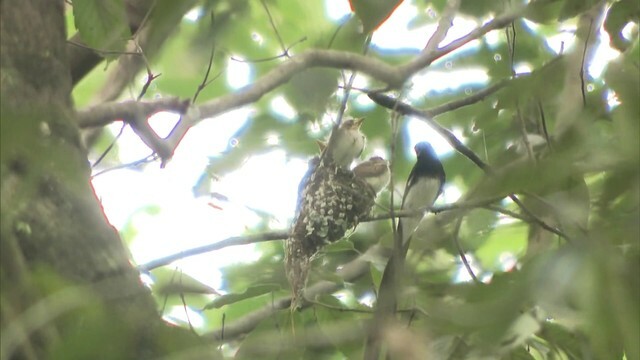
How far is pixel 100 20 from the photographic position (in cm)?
124

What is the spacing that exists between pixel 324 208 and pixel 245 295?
0.92 m

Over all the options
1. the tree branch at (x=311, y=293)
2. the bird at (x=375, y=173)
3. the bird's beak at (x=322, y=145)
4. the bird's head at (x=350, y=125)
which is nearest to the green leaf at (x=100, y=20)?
the tree branch at (x=311, y=293)

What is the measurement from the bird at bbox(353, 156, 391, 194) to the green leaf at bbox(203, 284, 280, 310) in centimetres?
115

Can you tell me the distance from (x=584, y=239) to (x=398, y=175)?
1.67 m

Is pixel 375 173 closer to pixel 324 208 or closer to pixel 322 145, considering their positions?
pixel 324 208

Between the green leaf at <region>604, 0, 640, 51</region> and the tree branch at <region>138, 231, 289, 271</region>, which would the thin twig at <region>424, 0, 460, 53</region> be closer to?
the green leaf at <region>604, 0, 640, 51</region>

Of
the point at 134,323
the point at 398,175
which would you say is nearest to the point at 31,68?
the point at 134,323

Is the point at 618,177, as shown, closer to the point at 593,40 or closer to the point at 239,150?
the point at 593,40

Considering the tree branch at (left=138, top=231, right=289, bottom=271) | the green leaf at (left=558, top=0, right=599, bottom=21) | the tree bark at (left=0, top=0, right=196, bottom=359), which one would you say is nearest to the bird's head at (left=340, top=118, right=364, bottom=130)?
the tree branch at (left=138, top=231, right=289, bottom=271)

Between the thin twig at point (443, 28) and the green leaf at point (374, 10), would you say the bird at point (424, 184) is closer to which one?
the thin twig at point (443, 28)

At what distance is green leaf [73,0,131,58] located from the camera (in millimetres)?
1201

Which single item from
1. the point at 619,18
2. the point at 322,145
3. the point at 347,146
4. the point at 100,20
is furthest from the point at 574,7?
the point at 347,146

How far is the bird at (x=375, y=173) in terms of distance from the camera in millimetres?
2631

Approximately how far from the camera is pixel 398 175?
7.33ft
